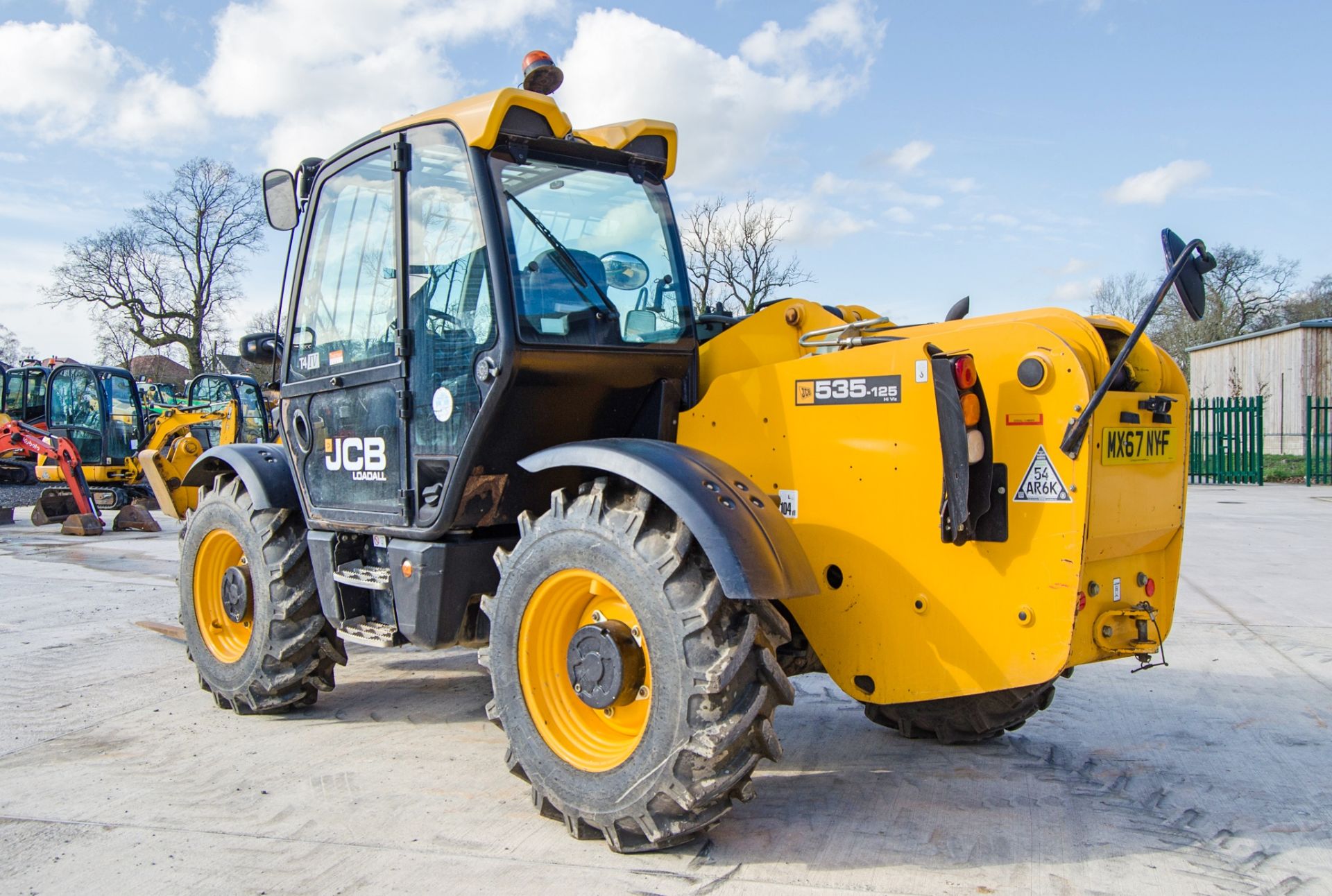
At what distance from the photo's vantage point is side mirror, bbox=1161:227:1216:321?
301cm

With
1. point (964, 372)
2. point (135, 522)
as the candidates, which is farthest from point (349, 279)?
point (135, 522)

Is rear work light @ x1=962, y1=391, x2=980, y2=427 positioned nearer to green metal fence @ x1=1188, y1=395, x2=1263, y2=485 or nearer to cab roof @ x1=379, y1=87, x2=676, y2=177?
cab roof @ x1=379, y1=87, x2=676, y2=177

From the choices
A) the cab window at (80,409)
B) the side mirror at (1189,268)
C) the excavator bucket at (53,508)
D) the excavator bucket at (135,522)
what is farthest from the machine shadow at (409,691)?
the cab window at (80,409)

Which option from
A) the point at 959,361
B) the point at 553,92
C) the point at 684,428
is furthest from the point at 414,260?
the point at 959,361

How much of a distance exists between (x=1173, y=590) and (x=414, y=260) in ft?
10.3

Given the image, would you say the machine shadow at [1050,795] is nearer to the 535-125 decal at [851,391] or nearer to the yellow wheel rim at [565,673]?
the yellow wheel rim at [565,673]

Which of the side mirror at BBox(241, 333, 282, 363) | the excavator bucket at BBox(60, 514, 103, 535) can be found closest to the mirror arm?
the side mirror at BBox(241, 333, 282, 363)

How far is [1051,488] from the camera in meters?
3.19

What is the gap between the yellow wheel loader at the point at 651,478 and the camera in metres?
3.16

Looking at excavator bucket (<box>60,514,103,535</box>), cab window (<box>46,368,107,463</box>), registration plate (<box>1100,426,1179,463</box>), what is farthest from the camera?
cab window (<box>46,368,107,463</box>)

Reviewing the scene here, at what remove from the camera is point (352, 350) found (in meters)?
4.48

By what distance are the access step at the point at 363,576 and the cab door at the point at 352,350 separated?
21cm

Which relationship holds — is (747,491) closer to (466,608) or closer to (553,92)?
(466,608)

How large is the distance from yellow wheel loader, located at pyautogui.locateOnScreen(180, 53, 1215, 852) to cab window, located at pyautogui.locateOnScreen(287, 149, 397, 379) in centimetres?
2
